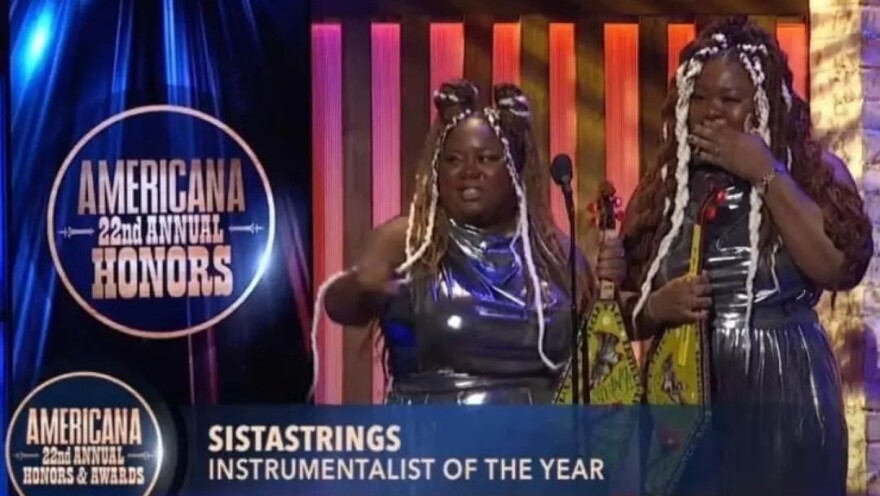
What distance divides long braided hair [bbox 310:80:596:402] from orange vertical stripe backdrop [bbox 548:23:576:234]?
0.02 metres

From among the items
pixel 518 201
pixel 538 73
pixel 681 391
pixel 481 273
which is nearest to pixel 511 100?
pixel 538 73

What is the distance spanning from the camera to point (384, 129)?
2111 mm

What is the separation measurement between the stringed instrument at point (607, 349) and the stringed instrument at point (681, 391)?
1.6 inches

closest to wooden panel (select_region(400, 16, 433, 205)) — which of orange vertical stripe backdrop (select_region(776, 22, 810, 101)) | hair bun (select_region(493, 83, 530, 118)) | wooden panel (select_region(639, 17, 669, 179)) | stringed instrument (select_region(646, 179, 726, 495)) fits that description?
hair bun (select_region(493, 83, 530, 118))

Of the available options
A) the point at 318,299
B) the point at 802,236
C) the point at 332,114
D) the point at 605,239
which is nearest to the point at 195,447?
the point at 318,299

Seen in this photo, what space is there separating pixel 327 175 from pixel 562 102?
0.40 meters

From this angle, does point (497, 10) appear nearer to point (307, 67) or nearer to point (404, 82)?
point (404, 82)

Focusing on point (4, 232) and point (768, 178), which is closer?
point (768, 178)

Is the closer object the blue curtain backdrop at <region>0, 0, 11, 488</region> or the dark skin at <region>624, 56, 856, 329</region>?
the dark skin at <region>624, 56, 856, 329</region>

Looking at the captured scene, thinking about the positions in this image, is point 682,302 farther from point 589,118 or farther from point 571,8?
point 571,8

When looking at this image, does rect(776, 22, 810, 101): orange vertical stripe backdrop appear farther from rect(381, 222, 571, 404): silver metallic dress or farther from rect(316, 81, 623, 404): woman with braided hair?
rect(381, 222, 571, 404): silver metallic dress

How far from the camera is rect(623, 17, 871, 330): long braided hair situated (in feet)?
6.72

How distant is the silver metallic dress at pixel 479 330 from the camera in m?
2.07
